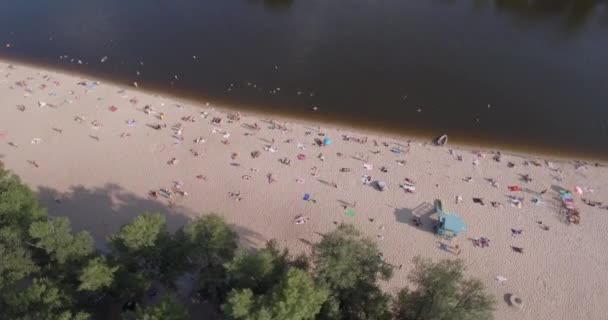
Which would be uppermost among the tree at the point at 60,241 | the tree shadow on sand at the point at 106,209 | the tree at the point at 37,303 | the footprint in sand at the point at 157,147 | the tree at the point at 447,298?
the footprint in sand at the point at 157,147

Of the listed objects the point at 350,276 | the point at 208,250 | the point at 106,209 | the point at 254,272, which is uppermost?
the point at 350,276

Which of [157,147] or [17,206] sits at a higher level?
[157,147]

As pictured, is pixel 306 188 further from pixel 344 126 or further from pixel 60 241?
pixel 60 241

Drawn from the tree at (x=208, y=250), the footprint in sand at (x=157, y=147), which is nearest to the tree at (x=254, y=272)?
the tree at (x=208, y=250)

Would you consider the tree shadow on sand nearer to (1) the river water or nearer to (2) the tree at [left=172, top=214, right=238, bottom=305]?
(2) the tree at [left=172, top=214, right=238, bottom=305]

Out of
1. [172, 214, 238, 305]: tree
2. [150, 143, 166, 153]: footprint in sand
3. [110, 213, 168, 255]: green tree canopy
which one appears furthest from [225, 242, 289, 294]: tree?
[150, 143, 166, 153]: footprint in sand

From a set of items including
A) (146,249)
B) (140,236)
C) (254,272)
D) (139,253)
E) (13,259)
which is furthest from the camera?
(139,253)

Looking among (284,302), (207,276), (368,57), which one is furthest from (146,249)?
(368,57)

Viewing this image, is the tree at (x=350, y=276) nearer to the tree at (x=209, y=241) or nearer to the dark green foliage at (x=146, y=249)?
the tree at (x=209, y=241)
